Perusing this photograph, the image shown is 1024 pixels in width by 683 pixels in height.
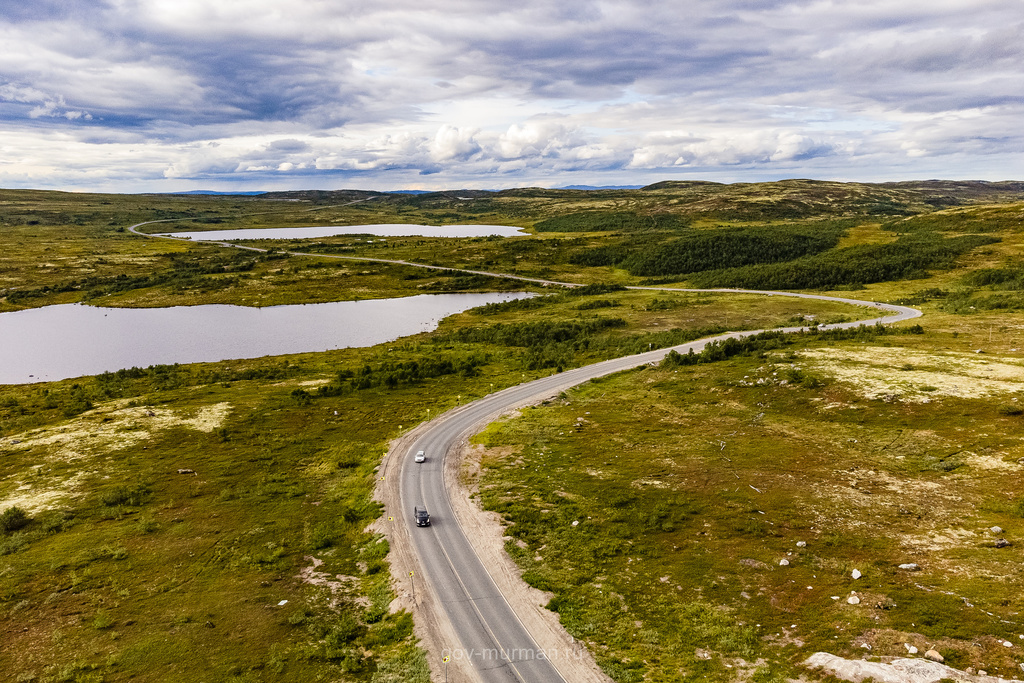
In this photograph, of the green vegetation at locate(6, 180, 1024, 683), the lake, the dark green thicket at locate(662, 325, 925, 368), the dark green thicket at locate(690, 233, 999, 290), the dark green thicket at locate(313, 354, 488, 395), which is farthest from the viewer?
the dark green thicket at locate(690, 233, 999, 290)

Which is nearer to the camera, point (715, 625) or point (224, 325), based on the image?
point (715, 625)

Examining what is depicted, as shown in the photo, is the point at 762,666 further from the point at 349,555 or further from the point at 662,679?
the point at 349,555

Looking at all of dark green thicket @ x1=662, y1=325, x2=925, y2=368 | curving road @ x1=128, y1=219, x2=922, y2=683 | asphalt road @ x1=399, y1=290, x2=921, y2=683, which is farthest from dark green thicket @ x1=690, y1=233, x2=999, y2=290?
asphalt road @ x1=399, y1=290, x2=921, y2=683

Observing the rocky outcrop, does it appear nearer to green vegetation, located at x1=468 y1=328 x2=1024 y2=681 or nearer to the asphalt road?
green vegetation, located at x1=468 y1=328 x2=1024 y2=681

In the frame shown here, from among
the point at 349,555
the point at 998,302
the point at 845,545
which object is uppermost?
the point at 998,302

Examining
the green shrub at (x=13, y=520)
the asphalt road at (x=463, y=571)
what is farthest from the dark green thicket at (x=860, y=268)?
the green shrub at (x=13, y=520)

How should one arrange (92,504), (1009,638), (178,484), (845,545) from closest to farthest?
(1009,638) < (845,545) < (92,504) < (178,484)

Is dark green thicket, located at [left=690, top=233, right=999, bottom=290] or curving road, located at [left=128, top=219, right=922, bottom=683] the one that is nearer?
curving road, located at [left=128, top=219, right=922, bottom=683]

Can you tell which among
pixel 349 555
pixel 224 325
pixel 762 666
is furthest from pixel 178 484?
pixel 224 325
